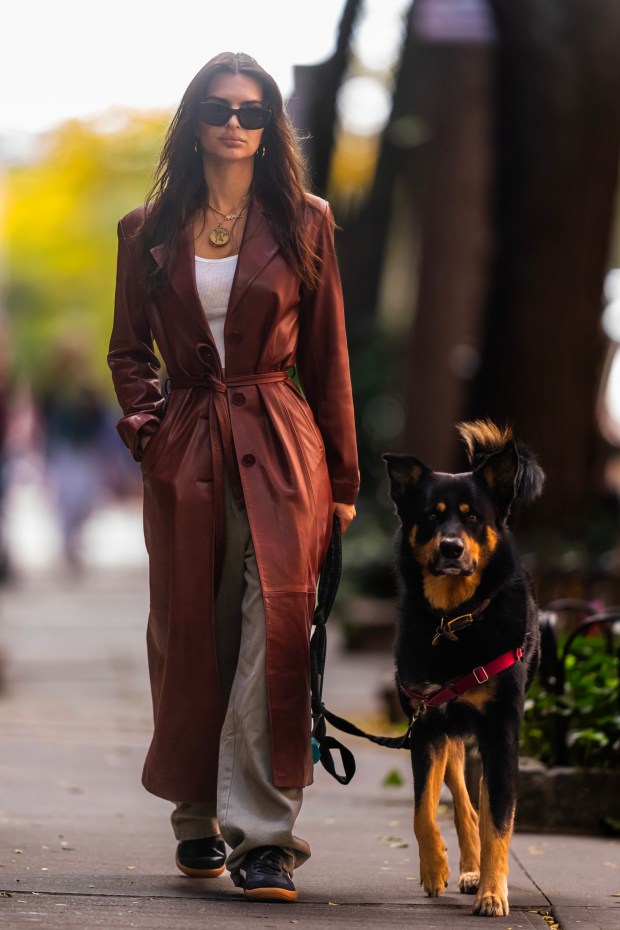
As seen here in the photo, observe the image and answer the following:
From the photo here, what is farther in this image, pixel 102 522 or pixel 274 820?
pixel 102 522

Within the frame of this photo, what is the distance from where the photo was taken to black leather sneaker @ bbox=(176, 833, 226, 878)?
5164 millimetres

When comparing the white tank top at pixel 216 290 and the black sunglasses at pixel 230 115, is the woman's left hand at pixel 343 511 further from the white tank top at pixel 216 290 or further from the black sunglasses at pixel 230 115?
the black sunglasses at pixel 230 115

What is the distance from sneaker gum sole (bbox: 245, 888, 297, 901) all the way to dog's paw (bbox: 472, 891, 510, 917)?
0.53m

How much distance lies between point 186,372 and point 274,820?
1319 mm

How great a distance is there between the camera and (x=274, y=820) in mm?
4844

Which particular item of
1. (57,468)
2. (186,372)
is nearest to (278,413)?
(186,372)

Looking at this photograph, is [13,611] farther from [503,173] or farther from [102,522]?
[102,522]

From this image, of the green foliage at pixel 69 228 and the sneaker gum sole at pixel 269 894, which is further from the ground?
the sneaker gum sole at pixel 269 894

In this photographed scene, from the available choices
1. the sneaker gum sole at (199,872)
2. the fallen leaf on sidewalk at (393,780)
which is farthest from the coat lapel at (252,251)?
the fallen leaf on sidewalk at (393,780)

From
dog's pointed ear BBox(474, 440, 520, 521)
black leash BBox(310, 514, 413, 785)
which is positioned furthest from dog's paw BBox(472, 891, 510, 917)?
dog's pointed ear BBox(474, 440, 520, 521)

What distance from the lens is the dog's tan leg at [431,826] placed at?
4.83m

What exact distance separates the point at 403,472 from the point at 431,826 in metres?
1.01

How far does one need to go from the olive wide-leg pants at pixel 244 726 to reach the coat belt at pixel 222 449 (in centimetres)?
2

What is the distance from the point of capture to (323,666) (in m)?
A: 5.03
